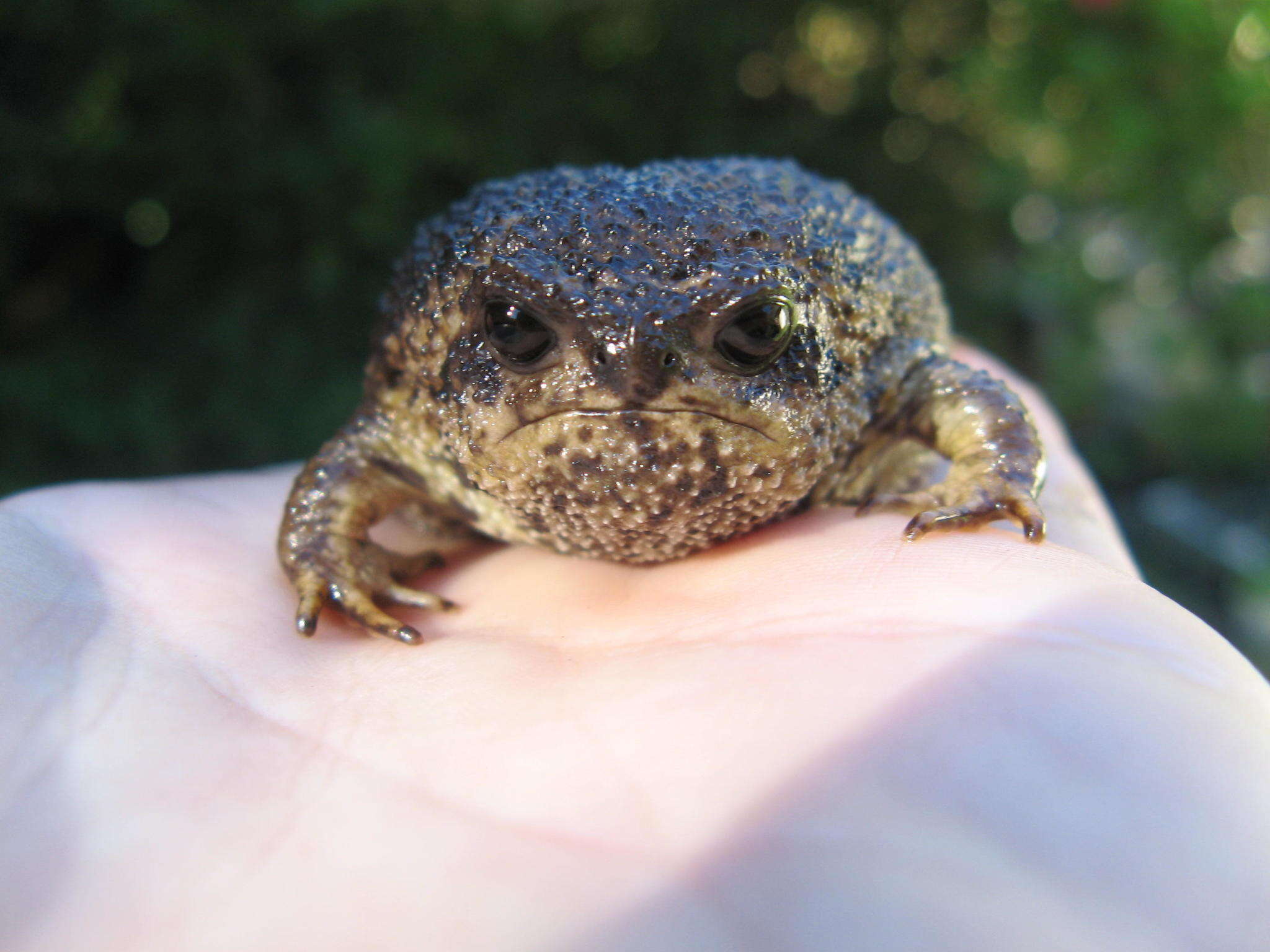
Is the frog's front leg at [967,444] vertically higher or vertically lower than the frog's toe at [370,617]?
higher

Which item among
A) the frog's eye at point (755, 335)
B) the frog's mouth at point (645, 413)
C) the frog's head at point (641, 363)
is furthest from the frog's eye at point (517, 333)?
the frog's eye at point (755, 335)

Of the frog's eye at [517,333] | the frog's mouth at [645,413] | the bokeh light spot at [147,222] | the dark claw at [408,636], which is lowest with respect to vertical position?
the dark claw at [408,636]

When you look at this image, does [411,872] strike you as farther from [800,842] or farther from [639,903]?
[800,842]

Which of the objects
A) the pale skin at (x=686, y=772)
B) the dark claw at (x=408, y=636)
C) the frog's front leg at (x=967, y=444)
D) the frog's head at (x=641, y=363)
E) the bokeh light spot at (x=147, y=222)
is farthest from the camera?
the bokeh light spot at (x=147, y=222)

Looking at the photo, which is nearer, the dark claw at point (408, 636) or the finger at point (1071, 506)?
the dark claw at point (408, 636)

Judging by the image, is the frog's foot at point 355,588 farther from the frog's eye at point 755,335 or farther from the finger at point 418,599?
the frog's eye at point 755,335

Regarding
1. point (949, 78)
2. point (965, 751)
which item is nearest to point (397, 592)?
point (965, 751)
